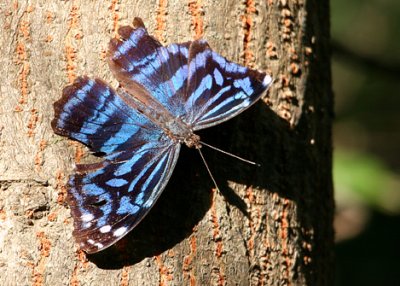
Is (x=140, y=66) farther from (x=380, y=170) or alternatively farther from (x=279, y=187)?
(x=380, y=170)

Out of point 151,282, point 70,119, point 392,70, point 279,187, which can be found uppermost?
point 70,119

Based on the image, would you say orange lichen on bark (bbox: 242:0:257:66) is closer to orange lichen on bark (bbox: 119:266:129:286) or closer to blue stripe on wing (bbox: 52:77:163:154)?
blue stripe on wing (bbox: 52:77:163:154)

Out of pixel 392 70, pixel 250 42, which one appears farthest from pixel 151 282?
pixel 392 70

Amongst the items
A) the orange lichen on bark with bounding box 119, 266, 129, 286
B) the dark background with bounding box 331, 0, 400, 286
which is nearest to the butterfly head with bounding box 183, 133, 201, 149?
the orange lichen on bark with bounding box 119, 266, 129, 286

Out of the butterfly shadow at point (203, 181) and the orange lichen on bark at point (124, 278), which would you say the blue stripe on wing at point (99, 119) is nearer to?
the butterfly shadow at point (203, 181)

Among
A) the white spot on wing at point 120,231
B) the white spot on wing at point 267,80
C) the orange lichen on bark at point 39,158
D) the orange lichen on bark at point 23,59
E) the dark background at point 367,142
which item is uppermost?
the orange lichen on bark at point 23,59

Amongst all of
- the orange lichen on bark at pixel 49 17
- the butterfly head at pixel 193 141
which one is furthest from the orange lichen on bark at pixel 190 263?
the orange lichen on bark at pixel 49 17

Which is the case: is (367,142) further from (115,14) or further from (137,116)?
(115,14)
